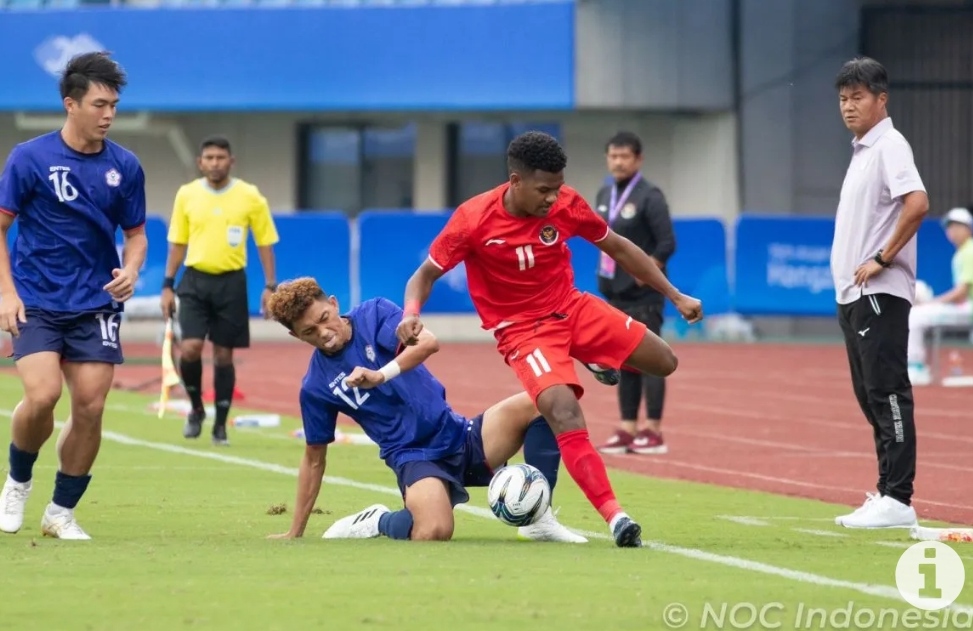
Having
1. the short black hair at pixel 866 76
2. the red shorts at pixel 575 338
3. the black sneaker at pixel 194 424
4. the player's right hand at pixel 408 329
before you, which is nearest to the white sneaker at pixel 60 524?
the player's right hand at pixel 408 329

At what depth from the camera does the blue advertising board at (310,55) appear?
28.6 m

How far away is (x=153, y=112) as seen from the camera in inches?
1192

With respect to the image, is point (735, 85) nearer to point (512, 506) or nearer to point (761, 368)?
point (761, 368)

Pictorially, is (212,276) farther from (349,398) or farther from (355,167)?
(355,167)

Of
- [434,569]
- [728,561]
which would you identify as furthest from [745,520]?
[434,569]

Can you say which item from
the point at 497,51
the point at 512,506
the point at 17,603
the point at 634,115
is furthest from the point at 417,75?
the point at 17,603

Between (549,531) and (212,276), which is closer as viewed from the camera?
(549,531)

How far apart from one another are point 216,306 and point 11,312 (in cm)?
612

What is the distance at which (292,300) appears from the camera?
8.43m

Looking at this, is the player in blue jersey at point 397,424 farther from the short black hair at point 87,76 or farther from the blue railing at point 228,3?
the blue railing at point 228,3

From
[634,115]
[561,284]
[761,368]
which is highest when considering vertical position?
[634,115]

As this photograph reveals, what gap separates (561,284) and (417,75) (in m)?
20.3

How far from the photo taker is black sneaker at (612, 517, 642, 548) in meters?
8.18

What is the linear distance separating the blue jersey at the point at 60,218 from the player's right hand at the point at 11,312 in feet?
0.59
